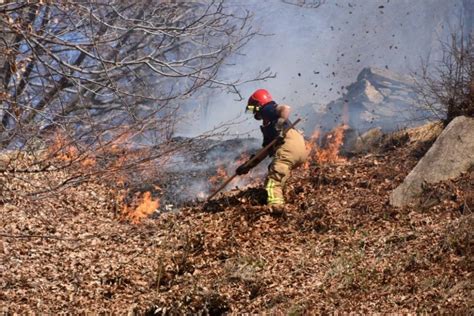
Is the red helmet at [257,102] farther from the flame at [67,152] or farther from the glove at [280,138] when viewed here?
the flame at [67,152]

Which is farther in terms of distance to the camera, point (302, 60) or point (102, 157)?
point (302, 60)

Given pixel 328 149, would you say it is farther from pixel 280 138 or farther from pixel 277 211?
pixel 277 211

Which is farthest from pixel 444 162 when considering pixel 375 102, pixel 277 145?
pixel 375 102

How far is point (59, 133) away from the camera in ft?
23.0

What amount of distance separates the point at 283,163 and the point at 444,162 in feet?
7.59

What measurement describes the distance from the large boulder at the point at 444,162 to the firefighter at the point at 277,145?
1635 mm

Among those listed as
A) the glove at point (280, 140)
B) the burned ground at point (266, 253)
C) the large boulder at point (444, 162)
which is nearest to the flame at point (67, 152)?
the burned ground at point (266, 253)

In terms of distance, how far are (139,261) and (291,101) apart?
72.9 feet

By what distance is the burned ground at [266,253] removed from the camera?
624 cm

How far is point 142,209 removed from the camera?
1203 centimetres

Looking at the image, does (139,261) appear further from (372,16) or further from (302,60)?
(372,16)

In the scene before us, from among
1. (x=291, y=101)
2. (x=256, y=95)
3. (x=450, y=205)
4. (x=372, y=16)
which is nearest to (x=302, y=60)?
(x=291, y=101)

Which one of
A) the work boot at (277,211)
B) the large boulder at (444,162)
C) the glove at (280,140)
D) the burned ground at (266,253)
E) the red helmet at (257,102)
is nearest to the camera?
the burned ground at (266,253)

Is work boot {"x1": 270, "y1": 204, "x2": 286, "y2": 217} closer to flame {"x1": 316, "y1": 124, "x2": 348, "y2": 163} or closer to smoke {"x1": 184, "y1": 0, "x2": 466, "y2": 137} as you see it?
flame {"x1": 316, "y1": 124, "x2": 348, "y2": 163}
